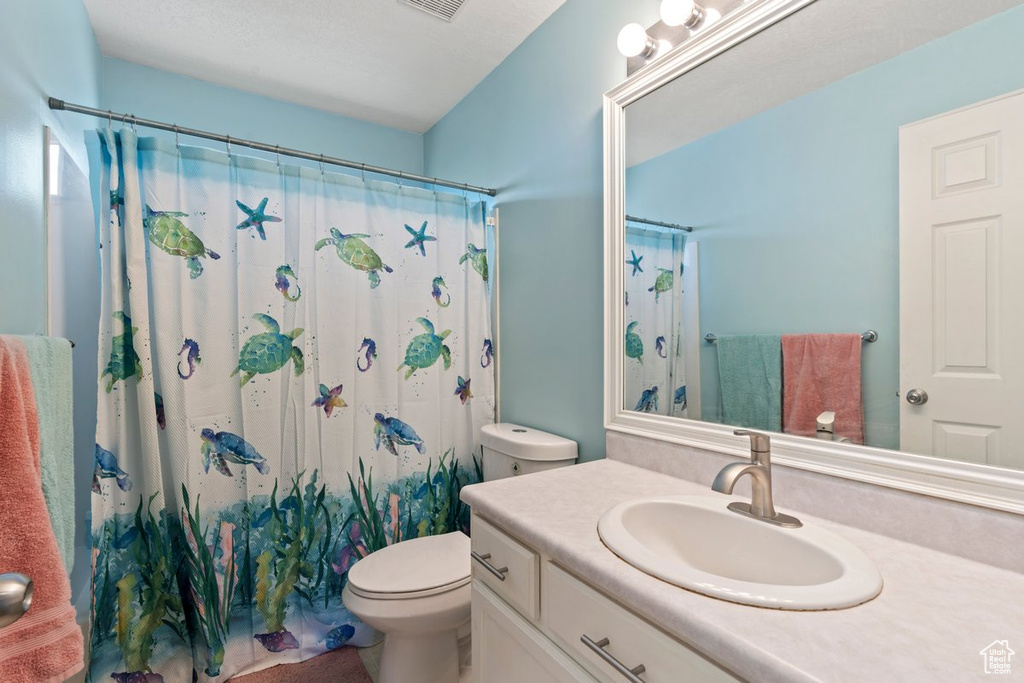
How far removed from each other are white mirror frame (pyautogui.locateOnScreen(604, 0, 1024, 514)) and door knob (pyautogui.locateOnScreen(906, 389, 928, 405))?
0.10 m

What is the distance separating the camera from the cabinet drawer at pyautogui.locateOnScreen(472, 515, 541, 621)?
0.95m

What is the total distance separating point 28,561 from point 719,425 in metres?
1.40

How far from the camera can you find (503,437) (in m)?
1.79

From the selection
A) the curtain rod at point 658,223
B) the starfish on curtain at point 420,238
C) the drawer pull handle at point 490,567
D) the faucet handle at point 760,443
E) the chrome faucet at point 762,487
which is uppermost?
the starfish on curtain at point 420,238

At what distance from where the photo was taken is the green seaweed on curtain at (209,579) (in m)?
1.60

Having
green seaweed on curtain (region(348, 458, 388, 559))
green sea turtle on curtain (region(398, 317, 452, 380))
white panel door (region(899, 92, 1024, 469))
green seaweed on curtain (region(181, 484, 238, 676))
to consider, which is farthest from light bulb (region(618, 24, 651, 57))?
green seaweed on curtain (region(181, 484, 238, 676))

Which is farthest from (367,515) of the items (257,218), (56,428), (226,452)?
(257,218)

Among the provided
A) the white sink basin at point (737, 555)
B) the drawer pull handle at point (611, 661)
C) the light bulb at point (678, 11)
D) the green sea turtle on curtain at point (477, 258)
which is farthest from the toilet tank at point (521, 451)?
the light bulb at point (678, 11)

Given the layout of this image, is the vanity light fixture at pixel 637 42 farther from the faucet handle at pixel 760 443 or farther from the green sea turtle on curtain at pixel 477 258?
the faucet handle at pixel 760 443

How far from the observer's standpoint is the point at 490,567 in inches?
42.8

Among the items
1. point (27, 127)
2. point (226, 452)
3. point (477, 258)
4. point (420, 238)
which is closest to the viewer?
point (27, 127)

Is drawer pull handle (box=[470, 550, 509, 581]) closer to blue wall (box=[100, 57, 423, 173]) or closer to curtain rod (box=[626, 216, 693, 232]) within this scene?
curtain rod (box=[626, 216, 693, 232])

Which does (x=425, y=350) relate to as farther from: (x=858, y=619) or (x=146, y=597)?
(x=858, y=619)

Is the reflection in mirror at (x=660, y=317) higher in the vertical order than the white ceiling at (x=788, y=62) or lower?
lower
